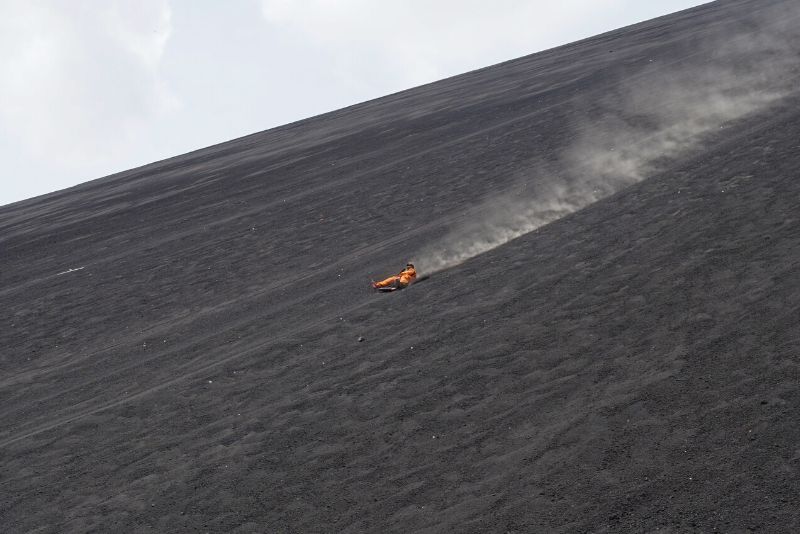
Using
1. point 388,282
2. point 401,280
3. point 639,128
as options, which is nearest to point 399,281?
point 401,280

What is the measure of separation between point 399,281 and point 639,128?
1153cm

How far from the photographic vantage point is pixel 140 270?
21.2 m

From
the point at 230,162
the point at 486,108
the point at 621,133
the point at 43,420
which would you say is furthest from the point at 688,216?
the point at 230,162

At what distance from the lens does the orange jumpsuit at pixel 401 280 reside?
1495cm

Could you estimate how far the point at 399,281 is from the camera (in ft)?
49.1

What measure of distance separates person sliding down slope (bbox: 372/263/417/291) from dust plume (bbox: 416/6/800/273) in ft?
2.18

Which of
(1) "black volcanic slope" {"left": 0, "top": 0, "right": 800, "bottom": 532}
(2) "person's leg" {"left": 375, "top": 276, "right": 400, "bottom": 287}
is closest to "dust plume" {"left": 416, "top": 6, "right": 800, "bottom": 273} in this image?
(1) "black volcanic slope" {"left": 0, "top": 0, "right": 800, "bottom": 532}

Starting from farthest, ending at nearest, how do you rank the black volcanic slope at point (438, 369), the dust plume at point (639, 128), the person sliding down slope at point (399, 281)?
1. the dust plume at point (639, 128)
2. the person sliding down slope at point (399, 281)
3. the black volcanic slope at point (438, 369)

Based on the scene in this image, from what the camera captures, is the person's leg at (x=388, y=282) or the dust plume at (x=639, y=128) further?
the dust plume at (x=639, y=128)

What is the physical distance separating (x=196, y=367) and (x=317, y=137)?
104 feet

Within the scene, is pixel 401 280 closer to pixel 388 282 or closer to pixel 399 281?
pixel 399 281

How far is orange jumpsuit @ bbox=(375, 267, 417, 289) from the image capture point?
14945 millimetres

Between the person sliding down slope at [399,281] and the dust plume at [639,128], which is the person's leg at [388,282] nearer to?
the person sliding down slope at [399,281]

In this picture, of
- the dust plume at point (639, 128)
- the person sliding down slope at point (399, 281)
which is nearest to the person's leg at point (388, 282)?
the person sliding down slope at point (399, 281)
